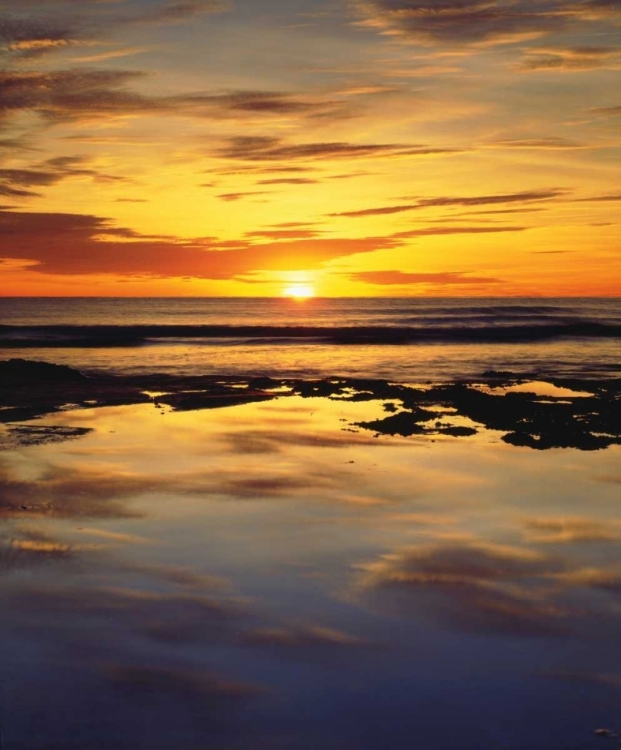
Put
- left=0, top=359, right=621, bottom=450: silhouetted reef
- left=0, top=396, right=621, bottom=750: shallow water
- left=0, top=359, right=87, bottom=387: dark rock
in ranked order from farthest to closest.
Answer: left=0, top=359, right=87, bottom=387: dark rock < left=0, top=359, right=621, bottom=450: silhouetted reef < left=0, top=396, right=621, bottom=750: shallow water

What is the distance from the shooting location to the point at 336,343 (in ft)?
211

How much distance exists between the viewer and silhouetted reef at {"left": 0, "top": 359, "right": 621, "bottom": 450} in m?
19.6

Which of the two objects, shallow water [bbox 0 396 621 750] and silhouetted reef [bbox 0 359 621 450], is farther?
silhouetted reef [bbox 0 359 621 450]

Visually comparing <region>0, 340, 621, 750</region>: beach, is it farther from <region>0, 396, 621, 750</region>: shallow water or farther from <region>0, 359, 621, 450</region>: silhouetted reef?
<region>0, 359, 621, 450</region>: silhouetted reef

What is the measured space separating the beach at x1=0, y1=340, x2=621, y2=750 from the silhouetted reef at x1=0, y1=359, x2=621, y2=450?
147 cm

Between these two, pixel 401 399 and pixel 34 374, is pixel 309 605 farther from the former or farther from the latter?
pixel 34 374

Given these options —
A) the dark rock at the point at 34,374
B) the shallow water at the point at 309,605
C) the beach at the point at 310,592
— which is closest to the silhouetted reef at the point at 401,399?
the dark rock at the point at 34,374

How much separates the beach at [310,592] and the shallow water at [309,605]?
0.09 ft

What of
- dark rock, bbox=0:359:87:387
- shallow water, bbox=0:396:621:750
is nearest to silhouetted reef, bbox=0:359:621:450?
dark rock, bbox=0:359:87:387

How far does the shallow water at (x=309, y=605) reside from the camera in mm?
6375

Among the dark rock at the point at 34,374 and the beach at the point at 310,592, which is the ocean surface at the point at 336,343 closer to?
the dark rock at the point at 34,374

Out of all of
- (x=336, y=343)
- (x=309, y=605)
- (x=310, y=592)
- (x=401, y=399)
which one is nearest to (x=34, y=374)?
(x=401, y=399)

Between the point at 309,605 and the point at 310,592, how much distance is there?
362 mm

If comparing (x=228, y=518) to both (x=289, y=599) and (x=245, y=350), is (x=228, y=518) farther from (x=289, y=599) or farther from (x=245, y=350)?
(x=245, y=350)
